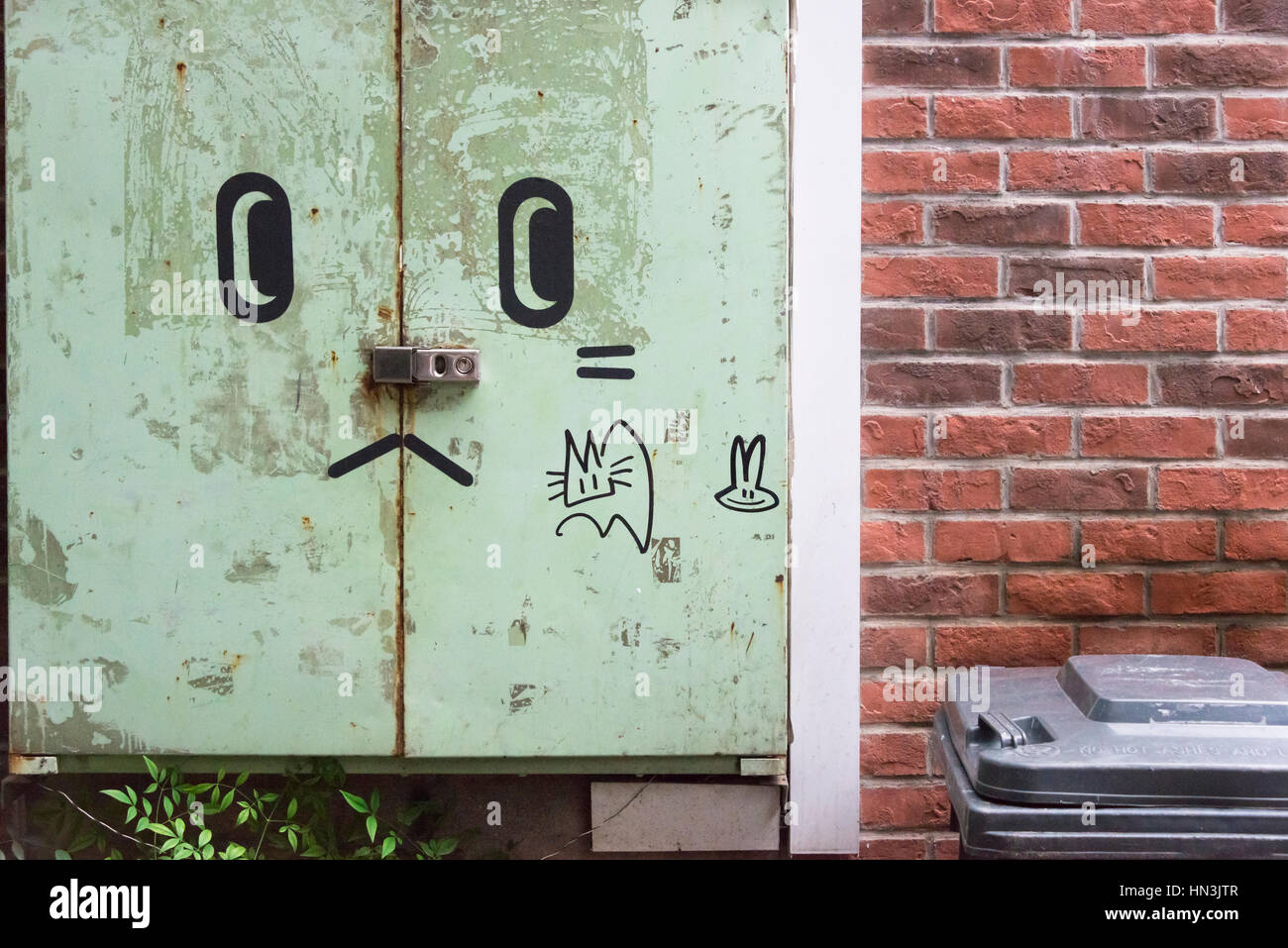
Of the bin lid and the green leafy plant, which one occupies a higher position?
the bin lid

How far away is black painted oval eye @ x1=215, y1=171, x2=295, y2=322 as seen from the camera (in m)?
1.52

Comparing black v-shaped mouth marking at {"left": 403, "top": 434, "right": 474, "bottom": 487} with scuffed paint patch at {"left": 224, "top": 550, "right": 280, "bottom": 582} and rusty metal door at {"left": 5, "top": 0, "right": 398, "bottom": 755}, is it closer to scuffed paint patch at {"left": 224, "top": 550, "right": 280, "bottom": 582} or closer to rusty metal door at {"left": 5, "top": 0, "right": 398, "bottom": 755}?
rusty metal door at {"left": 5, "top": 0, "right": 398, "bottom": 755}

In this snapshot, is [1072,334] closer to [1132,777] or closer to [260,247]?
[1132,777]

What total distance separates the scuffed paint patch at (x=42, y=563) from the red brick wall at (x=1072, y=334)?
4.78 ft

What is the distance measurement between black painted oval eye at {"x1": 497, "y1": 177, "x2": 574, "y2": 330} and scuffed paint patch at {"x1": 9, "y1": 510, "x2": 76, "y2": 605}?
848mm

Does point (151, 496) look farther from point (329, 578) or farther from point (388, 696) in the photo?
point (388, 696)

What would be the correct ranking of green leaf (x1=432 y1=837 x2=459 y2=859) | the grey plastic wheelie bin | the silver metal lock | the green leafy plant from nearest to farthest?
1. the grey plastic wheelie bin
2. the silver metal lock
3. the green leafy plant
4. green leaf (x1=432 y1=837 x2=459 y2=859)

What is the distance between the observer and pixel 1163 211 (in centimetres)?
184

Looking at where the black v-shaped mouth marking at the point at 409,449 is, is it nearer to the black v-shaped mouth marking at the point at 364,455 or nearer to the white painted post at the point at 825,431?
the black v-shaped mouth marking at the point at 364,455

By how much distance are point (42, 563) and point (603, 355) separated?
3.26ft

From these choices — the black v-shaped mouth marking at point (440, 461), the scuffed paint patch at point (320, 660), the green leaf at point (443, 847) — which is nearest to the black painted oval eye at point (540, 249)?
the black v-shaped mouth marking at point (440, 461)

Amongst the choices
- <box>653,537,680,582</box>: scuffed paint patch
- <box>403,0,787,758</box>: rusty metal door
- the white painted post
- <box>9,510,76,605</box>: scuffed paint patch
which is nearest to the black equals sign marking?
<box>403,0,787,758</box>: rusty metal door
